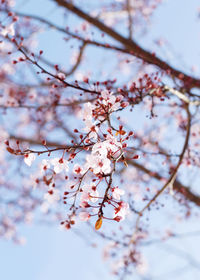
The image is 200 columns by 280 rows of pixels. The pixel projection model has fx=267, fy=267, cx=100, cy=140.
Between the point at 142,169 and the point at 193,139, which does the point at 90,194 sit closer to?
the point at 142,169

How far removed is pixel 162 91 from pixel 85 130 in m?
1.42

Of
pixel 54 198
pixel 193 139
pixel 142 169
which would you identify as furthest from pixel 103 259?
pixel 54 198

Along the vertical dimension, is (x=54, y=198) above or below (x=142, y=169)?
below

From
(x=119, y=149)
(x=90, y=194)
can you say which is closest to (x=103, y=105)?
(x=119, y=149)

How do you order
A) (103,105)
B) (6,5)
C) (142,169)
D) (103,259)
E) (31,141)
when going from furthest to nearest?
1. (103,259)
2. (31,141)
3. (142,169)
4. (6,5)
5. (103,105)

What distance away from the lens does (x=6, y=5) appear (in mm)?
4059

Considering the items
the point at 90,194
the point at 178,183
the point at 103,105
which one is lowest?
the point at 90,194

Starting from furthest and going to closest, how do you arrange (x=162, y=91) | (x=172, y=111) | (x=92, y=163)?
(x=172, y=111) < (x=162, y=91) < (x=92, y=163)

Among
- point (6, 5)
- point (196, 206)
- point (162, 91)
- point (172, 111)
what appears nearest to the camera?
point (162, 91)

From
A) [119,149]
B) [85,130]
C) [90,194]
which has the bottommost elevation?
[90,194]

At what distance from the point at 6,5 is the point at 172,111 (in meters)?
3.39

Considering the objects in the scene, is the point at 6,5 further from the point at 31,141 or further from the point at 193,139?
the point at 193,139

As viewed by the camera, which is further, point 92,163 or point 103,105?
point 103,105

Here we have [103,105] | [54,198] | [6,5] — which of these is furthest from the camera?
[6,5]
